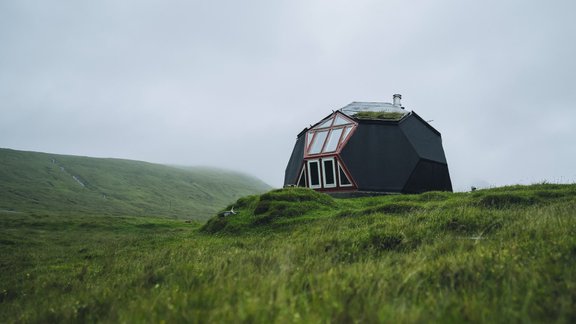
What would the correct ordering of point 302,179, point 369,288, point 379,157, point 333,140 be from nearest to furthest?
1. point 369,288
2. point 379,157
3. point 333,140
4. point 302,179

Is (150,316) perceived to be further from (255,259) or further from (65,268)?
(65,268)

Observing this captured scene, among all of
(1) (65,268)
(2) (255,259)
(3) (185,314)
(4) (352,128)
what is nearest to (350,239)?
(2) (255,259)

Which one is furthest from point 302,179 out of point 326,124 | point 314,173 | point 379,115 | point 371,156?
point 379,115

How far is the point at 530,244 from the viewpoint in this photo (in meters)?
5.21

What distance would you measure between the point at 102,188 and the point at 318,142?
103429mm

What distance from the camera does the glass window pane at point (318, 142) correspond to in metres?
29.7

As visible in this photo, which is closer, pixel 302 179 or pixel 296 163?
pixel 302 179

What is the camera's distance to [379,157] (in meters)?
27.7

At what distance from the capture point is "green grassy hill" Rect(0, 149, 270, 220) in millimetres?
80625

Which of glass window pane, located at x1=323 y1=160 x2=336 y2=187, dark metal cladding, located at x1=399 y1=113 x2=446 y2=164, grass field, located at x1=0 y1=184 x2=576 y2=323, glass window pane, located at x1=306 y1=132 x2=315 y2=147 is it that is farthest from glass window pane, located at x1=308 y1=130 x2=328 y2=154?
grass field, located at x1=0 y1=184 x2=576 y2=323

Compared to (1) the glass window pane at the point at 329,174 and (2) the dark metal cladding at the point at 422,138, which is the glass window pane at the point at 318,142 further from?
(2) the dark metal cladding at the point at 422,138

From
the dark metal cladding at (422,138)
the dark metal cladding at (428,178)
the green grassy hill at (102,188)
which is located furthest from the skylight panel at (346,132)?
the green grassy hill at (102,188)

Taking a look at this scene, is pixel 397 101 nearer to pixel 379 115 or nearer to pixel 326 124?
pixel 379 115

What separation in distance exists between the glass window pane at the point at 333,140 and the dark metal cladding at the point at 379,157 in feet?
3.73
